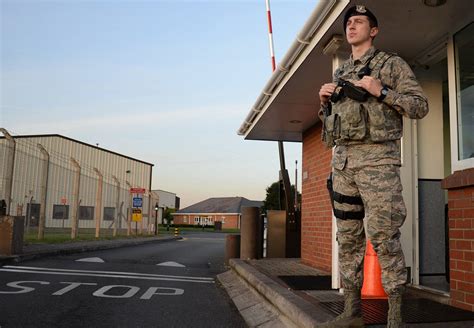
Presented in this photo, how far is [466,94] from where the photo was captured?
173 inches

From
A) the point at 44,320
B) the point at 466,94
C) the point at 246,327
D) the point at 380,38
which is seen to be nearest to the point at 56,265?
the point at 44,320

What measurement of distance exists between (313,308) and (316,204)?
4.79m

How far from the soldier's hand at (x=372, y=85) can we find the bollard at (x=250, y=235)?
701 cm

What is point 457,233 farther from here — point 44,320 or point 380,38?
point 44,320

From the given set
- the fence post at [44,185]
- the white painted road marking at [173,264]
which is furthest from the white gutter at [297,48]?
the fence post at [44,185]

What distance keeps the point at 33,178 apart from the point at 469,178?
531 inches

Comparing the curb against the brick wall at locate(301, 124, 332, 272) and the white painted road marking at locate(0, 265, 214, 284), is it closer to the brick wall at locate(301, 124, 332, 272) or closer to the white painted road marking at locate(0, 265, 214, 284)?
the white painted road marking at locate(0, 265, 214, 284)

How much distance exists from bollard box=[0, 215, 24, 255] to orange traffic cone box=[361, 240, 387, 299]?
759 cm

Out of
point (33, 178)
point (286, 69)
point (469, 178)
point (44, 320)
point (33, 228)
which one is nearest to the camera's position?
point (469, 178)

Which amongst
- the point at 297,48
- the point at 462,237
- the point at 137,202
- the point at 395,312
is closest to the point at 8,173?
the point at 297,48

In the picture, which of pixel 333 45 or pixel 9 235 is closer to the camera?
pixel 333 45

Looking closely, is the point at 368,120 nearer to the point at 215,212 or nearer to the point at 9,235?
the point at 9,235

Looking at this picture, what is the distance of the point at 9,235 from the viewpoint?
31.2ft

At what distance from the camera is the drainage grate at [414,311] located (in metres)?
3.56
